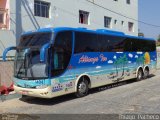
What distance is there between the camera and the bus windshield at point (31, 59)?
1143cm

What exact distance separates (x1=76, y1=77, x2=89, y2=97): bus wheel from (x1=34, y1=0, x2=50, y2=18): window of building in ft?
27.2

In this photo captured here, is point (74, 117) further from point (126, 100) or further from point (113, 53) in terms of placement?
point (113, 53)

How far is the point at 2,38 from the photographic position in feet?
55.6

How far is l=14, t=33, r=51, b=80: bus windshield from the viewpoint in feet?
37.5

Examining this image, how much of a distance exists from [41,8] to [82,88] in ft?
29.9

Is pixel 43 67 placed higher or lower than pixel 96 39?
lower

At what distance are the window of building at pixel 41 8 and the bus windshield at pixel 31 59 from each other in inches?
318

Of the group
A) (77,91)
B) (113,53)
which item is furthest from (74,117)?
(113,53)

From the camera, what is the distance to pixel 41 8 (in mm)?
20531

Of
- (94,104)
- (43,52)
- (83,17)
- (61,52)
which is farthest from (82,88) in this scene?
(83,17)

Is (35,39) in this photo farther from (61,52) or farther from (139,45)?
(139,45)

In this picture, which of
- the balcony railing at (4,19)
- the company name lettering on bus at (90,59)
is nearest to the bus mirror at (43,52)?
the company name lettering on bus at (90,59)

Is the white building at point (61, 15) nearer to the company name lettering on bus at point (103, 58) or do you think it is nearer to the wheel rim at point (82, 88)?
the company name lettering on bus at point (103, 58)

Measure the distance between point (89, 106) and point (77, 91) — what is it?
2028 mm
